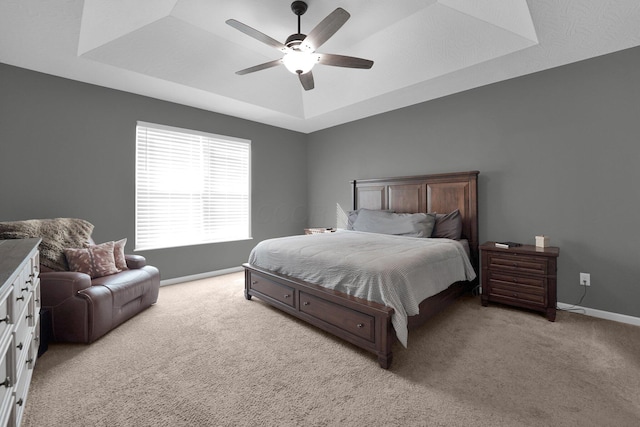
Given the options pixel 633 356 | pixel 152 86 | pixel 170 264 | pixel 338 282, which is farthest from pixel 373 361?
pixel 152 86

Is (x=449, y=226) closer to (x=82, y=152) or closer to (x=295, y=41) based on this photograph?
(x=295, y=41)

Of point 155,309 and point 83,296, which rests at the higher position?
point 83,296

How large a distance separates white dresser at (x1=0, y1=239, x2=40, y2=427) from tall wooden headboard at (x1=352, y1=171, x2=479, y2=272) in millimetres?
3983

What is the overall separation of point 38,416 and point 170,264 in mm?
2621

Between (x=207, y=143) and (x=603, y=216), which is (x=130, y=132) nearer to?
(x=207, y=143)

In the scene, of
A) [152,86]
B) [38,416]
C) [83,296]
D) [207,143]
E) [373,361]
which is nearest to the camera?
[38,416]

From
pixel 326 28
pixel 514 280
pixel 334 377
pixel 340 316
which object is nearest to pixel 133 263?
pixel 340 316

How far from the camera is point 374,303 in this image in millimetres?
2092

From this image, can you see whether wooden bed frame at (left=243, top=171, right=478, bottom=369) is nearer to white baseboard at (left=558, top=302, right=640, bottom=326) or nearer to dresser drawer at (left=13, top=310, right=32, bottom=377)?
white baseboard at (left=558, top=302, right=640, bottom=326)

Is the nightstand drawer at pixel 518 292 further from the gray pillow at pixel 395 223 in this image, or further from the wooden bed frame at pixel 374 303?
the gray pillow at pixel 395 223

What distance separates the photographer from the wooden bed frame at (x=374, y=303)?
2.07 m

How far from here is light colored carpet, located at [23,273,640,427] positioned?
156 centimetres

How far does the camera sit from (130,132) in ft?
12.2

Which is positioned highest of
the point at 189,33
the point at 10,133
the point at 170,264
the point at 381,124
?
the point at 189,33
